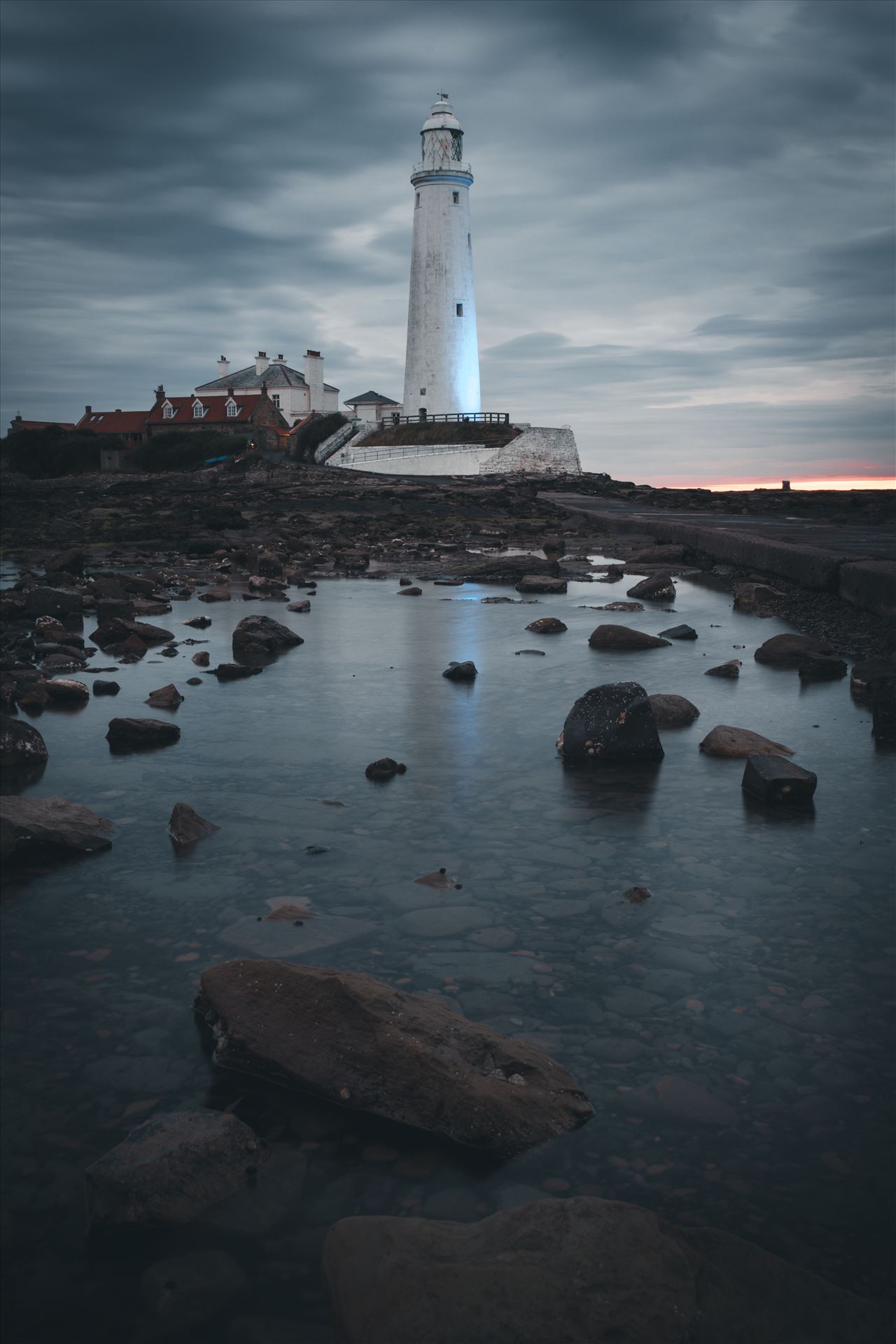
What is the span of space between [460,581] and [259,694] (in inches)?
252

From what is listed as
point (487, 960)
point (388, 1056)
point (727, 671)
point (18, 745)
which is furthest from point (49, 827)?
point (727, 671)

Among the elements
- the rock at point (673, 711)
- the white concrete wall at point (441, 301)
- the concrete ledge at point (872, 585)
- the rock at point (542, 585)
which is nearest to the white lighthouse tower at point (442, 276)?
the white concrete wall at point (441, 301)

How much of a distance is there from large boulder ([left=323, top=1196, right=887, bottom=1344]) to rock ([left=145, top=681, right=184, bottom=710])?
406 cm

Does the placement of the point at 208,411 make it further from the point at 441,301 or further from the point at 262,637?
the point at 262,637

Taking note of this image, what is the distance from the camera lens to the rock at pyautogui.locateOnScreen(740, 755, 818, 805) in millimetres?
3637

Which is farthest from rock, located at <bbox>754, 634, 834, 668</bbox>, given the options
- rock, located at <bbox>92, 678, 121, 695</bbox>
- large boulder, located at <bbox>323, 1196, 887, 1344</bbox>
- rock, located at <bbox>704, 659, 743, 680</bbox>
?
large boulder, located at <bbox>323, 1196, 887, 1344</bbox>

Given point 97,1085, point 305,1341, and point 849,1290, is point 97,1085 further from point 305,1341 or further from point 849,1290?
point 849,1290

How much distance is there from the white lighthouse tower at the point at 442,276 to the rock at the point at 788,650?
136 feet

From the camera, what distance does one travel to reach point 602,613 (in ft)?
29.5

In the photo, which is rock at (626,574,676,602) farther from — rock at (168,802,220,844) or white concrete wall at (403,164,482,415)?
white concrete wall at (403,164,482,415)

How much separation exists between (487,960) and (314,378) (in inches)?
2440

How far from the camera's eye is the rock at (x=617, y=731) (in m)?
4.21

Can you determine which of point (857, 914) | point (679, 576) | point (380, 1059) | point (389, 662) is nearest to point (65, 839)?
point (380, 1059)

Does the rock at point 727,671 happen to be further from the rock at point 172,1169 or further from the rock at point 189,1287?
the rock at point 189,1287
